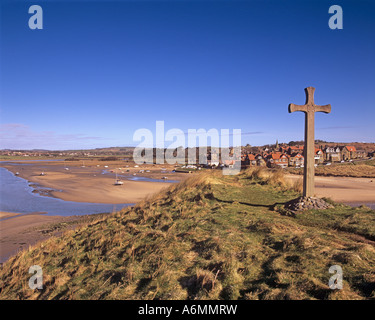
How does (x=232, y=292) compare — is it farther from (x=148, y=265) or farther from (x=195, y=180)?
(x=195, y=180)

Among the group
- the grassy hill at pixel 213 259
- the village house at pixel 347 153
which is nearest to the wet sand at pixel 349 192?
the grassy hill at pixel 213 259

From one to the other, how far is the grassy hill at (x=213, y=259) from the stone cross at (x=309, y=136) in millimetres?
1135

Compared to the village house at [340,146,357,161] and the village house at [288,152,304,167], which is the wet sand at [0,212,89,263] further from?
the village house at [340,146,357,161]

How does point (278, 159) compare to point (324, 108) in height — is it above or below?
below

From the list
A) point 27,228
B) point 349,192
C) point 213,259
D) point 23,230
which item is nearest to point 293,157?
point 349,192

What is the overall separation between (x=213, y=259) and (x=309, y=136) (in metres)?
6.23

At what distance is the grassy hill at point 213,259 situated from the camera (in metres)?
3.31

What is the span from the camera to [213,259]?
13.6 ft

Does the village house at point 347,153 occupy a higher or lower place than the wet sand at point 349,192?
higher

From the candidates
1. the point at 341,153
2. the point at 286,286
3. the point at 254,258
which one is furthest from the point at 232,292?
the point at 341,153

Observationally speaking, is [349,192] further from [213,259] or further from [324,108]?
[213,259]

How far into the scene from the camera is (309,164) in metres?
8.07

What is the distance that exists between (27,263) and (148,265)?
4646 mm

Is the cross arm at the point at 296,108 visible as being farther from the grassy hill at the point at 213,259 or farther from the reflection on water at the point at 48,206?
the reflection on water at the point at 48,206
